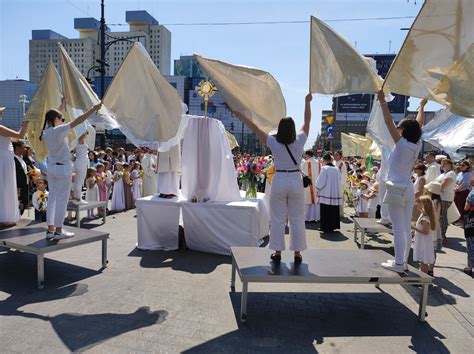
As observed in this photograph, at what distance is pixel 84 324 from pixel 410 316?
3849mm

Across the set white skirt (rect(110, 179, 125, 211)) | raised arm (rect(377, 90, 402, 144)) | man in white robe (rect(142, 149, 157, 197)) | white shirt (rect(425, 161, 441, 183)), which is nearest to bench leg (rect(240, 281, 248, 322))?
raised arm (rect(377, 90, 402, 144))

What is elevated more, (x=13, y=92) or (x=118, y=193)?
(x=13, y=92)

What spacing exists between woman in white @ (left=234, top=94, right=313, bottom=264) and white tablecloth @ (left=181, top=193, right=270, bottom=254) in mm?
2301

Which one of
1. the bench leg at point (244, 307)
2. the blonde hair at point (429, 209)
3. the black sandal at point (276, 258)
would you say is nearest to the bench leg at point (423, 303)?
the blonde hair at point (429, 209)

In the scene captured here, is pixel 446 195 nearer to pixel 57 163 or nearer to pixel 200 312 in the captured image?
pixel 200 312

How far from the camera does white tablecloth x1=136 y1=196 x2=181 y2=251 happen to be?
7301 millimetres

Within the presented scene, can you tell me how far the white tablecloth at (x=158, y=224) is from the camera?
7301 millimetres

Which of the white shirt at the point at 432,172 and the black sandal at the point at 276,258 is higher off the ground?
the white shirt at the point at 432,172

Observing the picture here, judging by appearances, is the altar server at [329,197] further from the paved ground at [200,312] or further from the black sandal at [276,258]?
the black sandal at [276,258]

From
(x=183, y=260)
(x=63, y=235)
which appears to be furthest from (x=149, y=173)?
(x=63, y=235)

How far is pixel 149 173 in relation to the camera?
12961 millimetres

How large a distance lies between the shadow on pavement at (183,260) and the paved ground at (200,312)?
0.11 feet

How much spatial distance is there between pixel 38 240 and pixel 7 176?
4.32 feet

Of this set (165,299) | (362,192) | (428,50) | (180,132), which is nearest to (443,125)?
(362,192)
